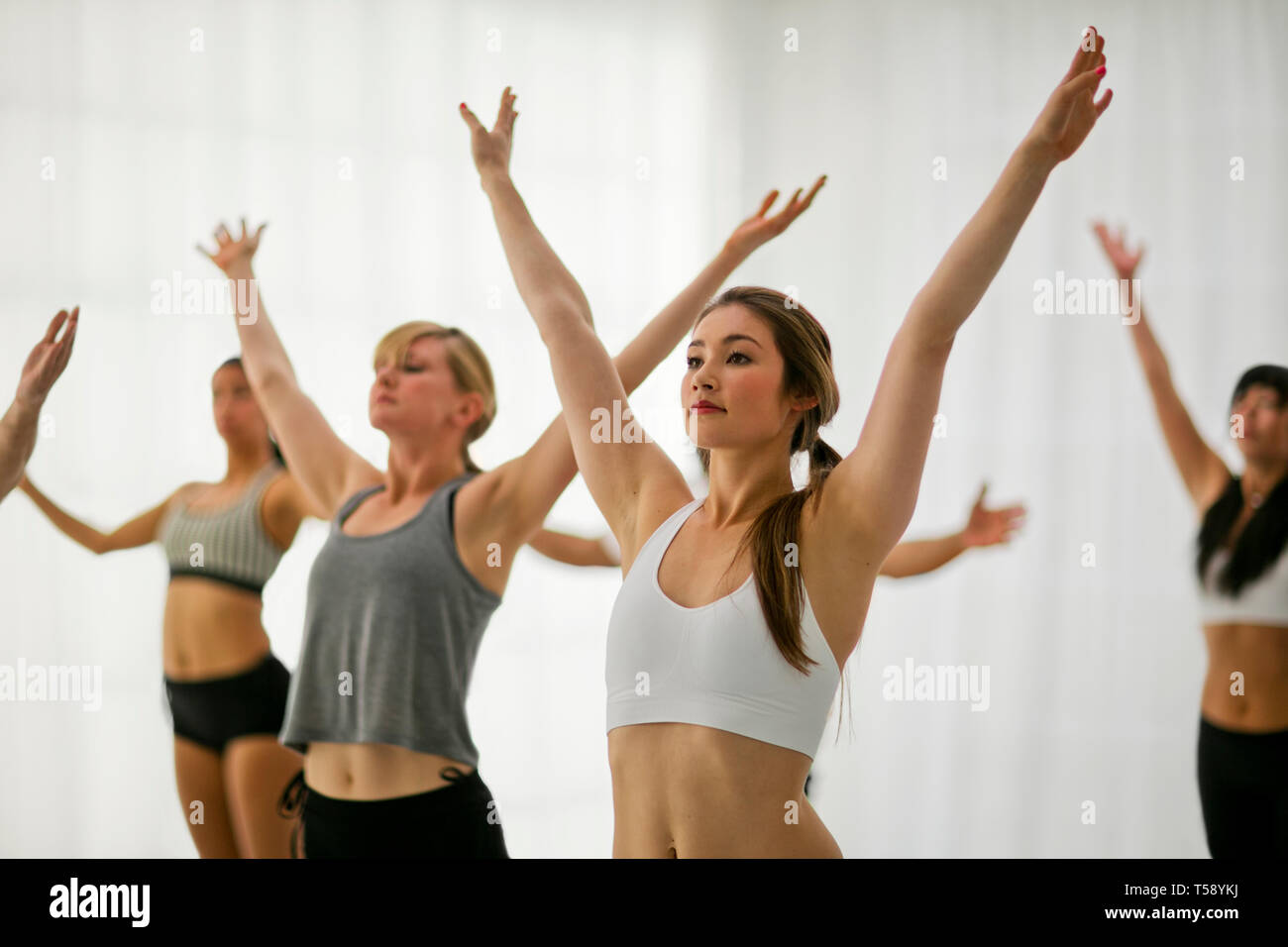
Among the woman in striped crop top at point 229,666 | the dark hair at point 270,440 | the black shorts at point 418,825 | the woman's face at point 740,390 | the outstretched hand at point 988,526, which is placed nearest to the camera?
the woman's face at point 740,390

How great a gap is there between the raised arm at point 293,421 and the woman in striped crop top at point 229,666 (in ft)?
0.32

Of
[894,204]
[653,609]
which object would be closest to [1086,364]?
[894,204]

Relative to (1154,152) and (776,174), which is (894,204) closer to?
(776,174)

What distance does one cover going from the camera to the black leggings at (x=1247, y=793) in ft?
6.54

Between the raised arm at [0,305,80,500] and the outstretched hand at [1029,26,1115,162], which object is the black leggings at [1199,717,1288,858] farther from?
the raised arm at [0,305,80,500]

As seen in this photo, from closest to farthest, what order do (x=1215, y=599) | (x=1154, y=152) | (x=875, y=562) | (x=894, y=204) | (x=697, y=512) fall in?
(x=875, y=562)
(x=697, y=512)
(x=1215, y=599)
(x=1154, y=152)
(x=894, y=204)

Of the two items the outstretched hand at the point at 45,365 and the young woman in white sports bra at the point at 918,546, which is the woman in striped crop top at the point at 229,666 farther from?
the young woman in white sports bra at the point at 918,546

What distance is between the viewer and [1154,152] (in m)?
2.33

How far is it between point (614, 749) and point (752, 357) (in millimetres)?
575

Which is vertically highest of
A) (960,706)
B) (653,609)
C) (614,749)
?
(653,609)

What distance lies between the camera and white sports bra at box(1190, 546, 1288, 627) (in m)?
2.02

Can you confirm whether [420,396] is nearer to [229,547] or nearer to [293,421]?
[293,421]

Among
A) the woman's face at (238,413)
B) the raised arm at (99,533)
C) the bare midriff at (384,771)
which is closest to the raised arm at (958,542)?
the bare midriff at (384,771)

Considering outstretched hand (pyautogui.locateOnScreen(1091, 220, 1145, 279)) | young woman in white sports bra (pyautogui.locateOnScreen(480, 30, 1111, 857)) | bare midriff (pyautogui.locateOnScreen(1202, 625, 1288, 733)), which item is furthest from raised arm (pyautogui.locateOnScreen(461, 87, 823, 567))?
bare midriff (pyautogui.locateOnScreen(1202, 625, 1288, 733))
